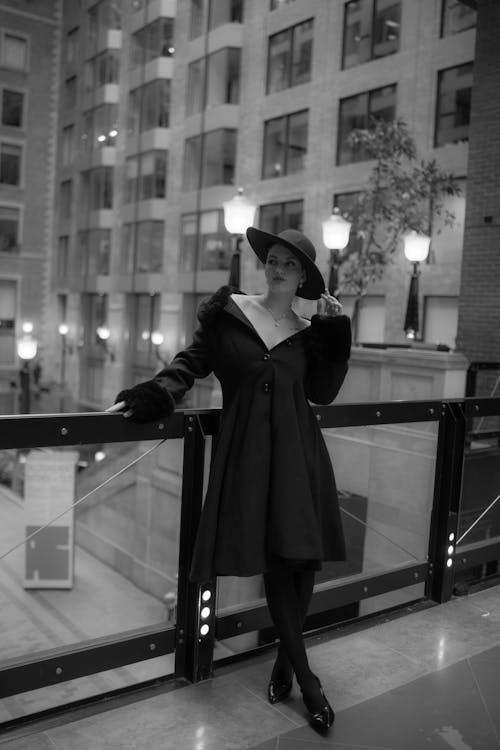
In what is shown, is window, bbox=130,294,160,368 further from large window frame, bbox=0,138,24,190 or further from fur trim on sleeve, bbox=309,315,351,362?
fur trim on sleeve, bbox=309,315,351,362

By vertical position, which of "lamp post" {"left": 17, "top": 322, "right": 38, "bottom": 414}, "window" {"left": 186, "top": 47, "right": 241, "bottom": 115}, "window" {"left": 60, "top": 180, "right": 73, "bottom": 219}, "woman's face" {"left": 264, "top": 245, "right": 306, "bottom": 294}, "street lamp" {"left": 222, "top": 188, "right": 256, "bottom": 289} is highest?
"window" {"left": 186, "top": 47, "right": 241, "bottom": 115}

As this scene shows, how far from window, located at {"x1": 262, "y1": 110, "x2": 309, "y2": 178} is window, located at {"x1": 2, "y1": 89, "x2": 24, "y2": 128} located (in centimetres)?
1954

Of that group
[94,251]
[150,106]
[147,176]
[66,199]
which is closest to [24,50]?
[66,199]

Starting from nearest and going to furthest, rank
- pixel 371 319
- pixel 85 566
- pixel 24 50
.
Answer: pixel 85 566, pixel 371 319, pixel 24 50

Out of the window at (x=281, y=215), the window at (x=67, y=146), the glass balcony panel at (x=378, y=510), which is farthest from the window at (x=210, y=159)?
the glass balcony panel at (x=378, y=510)

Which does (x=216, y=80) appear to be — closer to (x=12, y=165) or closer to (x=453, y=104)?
(x=453, y=104)

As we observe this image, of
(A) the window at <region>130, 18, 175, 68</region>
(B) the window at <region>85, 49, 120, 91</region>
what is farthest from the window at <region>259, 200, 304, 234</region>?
(B) the window at <region>85, 49, 120, 91</region>

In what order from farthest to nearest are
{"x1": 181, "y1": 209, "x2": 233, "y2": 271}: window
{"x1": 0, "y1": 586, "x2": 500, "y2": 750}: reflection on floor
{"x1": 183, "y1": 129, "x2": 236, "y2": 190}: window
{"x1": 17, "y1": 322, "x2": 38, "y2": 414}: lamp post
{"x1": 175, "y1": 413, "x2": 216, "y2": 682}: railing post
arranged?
{"x1": 181, "y1": 209, "x2": 233, "y2": 271}: window → {"x1": 183, "y1": 129, "x2": 236, "y2": 190}: window → {"x1": 17, "y1": 322, "x2": 38, "y2": 414}: lamp post → {"x1": 175, "y1": 413, "x2": 216, "y2": 682}: railing post → {"x1": 0, "y1": 586, "x2": 500, "y2": 750}: reflection on floor

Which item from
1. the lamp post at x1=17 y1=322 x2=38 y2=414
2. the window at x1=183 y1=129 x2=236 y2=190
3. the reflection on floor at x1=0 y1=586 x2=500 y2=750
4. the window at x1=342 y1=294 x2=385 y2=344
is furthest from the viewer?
the window at x1=183 y1=129 x2=236 y2=190

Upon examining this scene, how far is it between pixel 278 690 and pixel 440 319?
688 inches

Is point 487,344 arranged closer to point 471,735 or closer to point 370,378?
point 370,378

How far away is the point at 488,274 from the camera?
40.8 ft

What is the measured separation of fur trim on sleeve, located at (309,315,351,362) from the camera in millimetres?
2770

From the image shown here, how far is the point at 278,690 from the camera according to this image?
296cm
